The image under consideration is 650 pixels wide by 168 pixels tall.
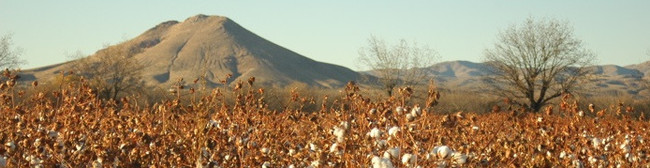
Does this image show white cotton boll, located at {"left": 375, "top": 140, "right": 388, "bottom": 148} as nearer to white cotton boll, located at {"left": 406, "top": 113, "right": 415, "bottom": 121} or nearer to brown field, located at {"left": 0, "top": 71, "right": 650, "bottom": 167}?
brown field, located at {"left": 0, "top": 71, "right": 650, "bottom": 167}

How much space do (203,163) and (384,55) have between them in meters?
54.0

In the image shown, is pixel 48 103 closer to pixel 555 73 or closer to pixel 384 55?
pixel 555 73

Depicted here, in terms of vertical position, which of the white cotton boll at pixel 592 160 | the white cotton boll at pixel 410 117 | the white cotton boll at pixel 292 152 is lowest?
the white cotton boll at pixel 592 160

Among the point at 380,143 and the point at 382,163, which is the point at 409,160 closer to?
the point at 382,163

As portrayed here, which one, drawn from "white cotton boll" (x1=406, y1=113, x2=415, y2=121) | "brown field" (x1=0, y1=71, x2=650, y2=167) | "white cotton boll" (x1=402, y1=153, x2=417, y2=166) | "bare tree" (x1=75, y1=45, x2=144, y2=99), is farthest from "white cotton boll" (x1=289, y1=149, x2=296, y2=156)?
"bare tree" (x1=75, y1=45, x2=144, y2=99)

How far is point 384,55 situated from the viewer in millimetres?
59844

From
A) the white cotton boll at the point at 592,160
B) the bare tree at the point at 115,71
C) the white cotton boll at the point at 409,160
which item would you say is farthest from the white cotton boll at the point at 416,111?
the bare tree at the point at 115,71

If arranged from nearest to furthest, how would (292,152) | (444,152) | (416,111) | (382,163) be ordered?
(382,163)
(444,152)
(416,111)
(292,152)

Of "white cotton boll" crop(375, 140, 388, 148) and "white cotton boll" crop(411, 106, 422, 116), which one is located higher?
"white cotton boll" crop(411, 106, 422, 116)

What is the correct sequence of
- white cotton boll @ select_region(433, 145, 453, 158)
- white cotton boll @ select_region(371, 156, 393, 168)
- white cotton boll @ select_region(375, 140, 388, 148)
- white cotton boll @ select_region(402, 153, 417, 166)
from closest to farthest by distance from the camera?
white cotton boll @ select_region(371, 156, 393, 168), white cotton boll @ select_region(433, 145, 453, 158), white cotton boll @ select_region(402, 153, 417, 166), white cotton boll @ select_region(375, 140, 388, 148)

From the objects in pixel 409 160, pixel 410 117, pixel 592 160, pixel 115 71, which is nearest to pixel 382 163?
pixel 409 160

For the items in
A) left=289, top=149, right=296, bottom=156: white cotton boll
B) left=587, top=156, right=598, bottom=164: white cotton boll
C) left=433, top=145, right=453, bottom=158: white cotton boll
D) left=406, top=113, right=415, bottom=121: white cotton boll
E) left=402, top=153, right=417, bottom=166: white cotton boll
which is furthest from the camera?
left=587, top=156, right=598, bottom=164: white cotton boll

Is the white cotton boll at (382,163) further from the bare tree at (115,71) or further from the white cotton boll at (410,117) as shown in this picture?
the bare tree at (115,71)

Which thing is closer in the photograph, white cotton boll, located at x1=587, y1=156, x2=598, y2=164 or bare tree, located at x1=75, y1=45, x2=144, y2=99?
white cotton boll, located at x1=587, y1=156, x2=598, y2=164
